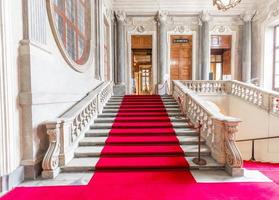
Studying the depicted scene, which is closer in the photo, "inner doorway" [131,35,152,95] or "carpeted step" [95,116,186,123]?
"carpeted step" [95,116,186,123]

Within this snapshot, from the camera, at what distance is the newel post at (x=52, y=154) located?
11.3 ft

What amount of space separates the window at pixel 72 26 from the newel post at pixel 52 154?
1.72 m

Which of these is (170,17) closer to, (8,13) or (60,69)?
(60,69)

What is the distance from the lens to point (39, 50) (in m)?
3.56

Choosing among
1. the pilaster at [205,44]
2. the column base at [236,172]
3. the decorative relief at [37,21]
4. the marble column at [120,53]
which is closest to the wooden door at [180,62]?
the pilaster at [205,44]

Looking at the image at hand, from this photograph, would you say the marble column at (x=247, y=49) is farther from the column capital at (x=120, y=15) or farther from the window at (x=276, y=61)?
the column capital at (x=120, y=15)

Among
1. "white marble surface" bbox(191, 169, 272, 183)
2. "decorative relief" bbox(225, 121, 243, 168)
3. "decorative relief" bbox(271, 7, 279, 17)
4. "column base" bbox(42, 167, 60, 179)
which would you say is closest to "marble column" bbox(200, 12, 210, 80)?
"decorative relief" bbox(271, 7, 279, 17)

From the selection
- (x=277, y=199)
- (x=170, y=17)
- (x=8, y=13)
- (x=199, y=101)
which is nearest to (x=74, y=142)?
(x=8, y=13)

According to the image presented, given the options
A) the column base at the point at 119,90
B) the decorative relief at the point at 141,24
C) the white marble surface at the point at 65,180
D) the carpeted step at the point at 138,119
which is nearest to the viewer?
the white marble surface at the point at 65,180

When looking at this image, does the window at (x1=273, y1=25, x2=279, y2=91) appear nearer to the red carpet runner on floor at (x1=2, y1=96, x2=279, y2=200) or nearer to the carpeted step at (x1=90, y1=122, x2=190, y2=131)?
the carpeted step at (x1=90, y1=122, x2=190, y2=131)

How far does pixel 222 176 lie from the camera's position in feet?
11.4

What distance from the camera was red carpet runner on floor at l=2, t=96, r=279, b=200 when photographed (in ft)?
9.56

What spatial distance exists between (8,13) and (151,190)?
9.87 feet

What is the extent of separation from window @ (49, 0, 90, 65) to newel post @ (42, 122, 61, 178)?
172cm
